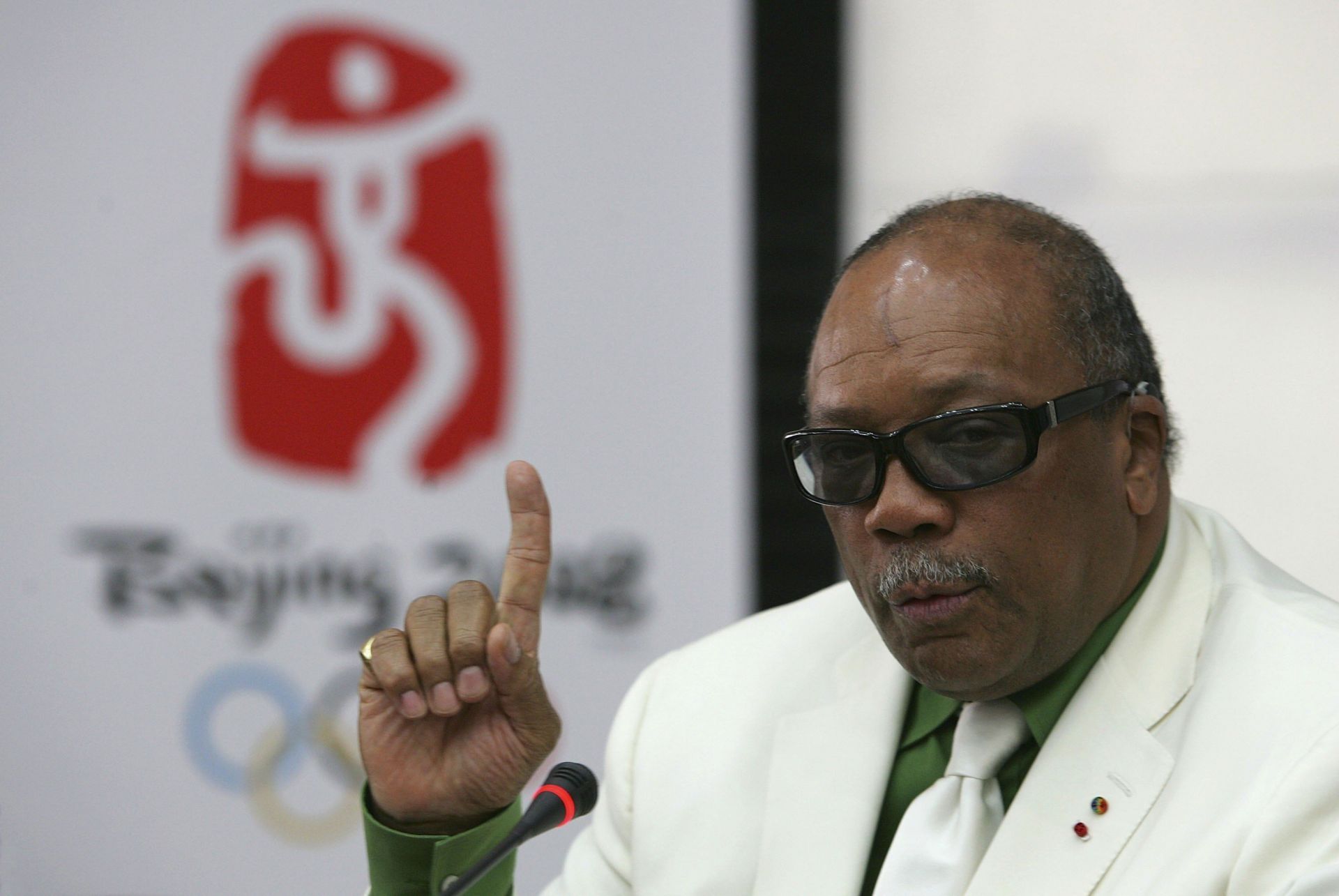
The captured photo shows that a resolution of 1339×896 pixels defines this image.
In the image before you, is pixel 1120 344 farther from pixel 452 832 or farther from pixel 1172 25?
pixel 1172 25

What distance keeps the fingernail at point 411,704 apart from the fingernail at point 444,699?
19 millimetres

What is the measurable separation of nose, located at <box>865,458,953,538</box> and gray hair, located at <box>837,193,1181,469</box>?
258mm

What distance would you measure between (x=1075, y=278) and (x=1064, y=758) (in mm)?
624

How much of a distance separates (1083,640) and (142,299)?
9.09ft

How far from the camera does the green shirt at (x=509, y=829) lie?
1721 millimetres

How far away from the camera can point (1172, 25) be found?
10.5ft

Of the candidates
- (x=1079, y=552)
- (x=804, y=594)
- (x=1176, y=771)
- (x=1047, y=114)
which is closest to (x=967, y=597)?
(x=1079, y=552)

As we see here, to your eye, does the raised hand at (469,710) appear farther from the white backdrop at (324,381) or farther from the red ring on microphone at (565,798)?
the white backdrop at (324,381)

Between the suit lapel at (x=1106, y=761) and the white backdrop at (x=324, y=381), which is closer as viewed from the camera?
the suit lapel at (x=1106, y=761)

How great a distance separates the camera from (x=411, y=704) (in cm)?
166

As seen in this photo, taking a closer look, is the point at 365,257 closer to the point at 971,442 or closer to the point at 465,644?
the point at 465,644

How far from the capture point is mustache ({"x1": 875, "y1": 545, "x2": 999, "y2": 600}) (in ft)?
5.33

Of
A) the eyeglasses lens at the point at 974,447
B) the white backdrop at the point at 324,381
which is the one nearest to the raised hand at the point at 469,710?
the eyeglasses lens at the point at 974,447

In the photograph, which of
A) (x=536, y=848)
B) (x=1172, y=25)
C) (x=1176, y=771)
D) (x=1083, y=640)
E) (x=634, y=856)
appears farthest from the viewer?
(x=536, y=848)
